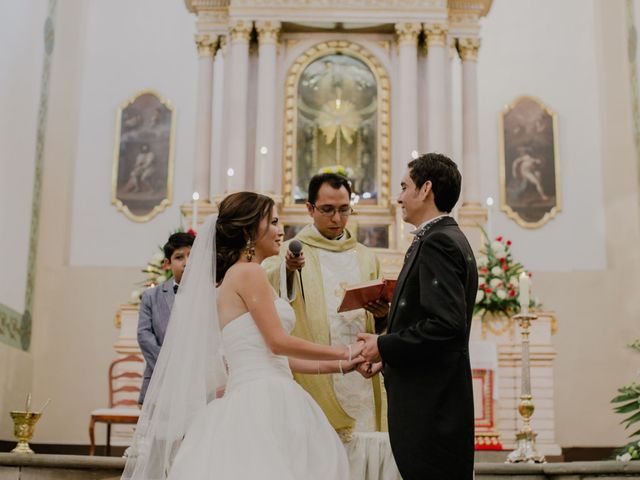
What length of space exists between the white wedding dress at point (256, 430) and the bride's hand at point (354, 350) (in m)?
0.22

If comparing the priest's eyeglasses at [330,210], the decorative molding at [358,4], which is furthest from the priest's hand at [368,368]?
the decorative molding at [358,4]

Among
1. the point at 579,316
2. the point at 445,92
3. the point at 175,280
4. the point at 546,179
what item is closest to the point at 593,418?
the point at 579,316

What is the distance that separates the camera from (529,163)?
11.5 metres

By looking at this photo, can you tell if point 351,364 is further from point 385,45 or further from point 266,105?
point 385,45

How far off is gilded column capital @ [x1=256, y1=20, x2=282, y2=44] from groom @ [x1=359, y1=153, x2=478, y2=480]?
24.0 ft

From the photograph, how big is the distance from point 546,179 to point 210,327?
8671mm

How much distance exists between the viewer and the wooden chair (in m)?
7.18

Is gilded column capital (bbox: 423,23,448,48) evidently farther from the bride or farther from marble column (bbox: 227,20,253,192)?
the bride

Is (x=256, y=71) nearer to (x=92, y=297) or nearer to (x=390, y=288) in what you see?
(x=92, y=297)

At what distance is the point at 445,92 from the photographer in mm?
10195

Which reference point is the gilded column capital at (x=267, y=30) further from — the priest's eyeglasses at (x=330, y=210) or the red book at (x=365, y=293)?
the red book at (x=365, y=293)

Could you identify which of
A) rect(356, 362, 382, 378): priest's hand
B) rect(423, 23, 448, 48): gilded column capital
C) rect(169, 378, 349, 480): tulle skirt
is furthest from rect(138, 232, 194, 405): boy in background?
rect(423, 23, 448, 48): gilded column capital

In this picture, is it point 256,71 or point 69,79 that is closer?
point 256,71

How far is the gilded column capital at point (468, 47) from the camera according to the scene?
34.7ft
